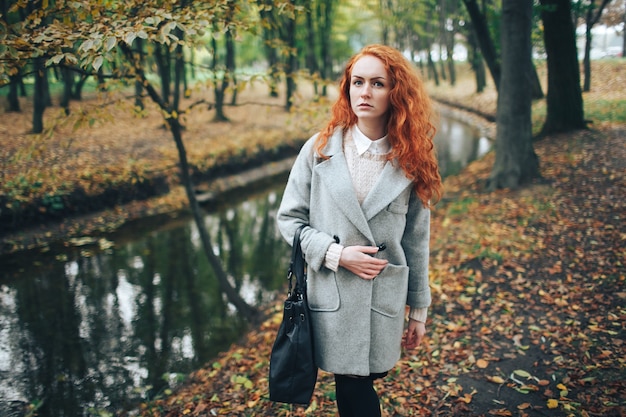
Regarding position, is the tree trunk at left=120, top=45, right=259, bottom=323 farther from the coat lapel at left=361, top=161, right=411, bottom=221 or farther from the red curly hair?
the coat lapel at left=361, top=161, right=411, bottom=221

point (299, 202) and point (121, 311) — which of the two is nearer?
point (299, 202)

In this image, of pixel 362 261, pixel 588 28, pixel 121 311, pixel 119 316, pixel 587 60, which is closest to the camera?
pixel 362 261

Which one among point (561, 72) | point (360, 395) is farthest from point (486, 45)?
point (360, 395)

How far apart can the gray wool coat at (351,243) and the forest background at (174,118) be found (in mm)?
1634

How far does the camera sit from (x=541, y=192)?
7602 mm

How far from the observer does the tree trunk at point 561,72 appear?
382 inches

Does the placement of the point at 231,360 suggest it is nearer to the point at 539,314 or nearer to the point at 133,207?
the point at 539,314

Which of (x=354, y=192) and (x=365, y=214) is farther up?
(x=354, y=192)

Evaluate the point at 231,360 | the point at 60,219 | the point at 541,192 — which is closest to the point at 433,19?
the point at 541,192

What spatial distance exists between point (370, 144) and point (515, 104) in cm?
669

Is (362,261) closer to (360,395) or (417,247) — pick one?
(417,247)

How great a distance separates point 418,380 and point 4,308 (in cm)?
579

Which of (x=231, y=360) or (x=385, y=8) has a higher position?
(x=385, y=8)

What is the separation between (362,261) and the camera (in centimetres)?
200
